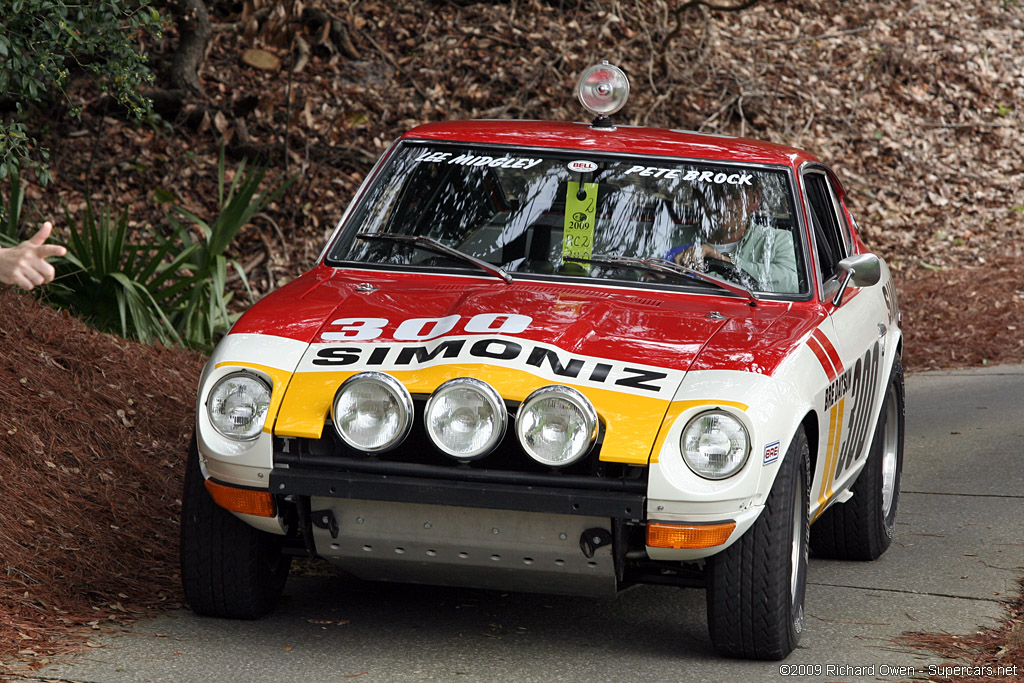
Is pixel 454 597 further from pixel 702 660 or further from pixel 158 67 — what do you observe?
pixel 158 67

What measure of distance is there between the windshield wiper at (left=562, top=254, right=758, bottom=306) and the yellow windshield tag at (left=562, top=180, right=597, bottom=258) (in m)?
0.04

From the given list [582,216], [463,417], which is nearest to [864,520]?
[582,216]

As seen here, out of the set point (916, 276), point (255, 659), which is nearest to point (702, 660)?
point (255, 659)

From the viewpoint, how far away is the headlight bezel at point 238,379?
3955 mm

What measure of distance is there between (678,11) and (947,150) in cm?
383

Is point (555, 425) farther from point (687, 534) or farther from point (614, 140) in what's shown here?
point (614, 140)

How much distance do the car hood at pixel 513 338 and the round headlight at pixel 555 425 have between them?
59mm

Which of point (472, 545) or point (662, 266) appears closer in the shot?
point (472, 545)

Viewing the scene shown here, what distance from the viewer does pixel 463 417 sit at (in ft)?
12.6

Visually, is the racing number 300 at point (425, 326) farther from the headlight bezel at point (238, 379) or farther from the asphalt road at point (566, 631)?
the asphalt road at point (566, 631)

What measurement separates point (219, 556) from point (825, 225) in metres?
3.00

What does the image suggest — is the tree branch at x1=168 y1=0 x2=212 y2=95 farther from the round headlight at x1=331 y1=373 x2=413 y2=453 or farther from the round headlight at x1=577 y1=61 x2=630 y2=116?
the round headlight at x1=331 y1=373 x2=413 y2=453

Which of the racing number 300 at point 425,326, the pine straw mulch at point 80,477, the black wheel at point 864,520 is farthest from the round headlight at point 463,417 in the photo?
the black wheel at point 864,520

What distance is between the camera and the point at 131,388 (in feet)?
21.0
